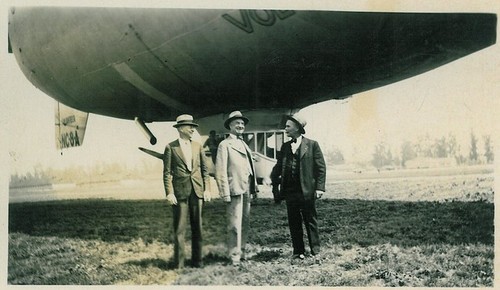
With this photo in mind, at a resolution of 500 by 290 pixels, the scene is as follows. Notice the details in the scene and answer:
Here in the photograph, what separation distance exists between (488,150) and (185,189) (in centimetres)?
316

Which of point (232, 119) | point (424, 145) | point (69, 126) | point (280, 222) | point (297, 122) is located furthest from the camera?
point (69, 126)

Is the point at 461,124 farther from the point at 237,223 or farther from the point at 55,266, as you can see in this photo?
the point at 55,266

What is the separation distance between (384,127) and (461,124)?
2.68 ft

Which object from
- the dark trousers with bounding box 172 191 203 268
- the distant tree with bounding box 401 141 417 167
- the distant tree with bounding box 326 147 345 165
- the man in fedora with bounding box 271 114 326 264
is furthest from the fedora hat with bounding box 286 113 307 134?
the dark trousers with bounding box 172 191 203 268

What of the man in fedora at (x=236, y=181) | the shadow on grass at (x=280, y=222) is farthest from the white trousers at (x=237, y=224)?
the shadow on grass at (x=280, y=222)

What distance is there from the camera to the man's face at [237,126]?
533 centimetres

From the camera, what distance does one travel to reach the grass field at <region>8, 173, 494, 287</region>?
5.33m

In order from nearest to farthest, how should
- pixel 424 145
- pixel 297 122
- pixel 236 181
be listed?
pixel 236 181, pixel 297 122, pixel 424 145

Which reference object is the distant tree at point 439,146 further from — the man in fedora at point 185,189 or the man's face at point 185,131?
the man's face at point 185,131

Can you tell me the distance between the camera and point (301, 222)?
543 centimetres

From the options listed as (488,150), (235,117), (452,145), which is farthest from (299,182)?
(488,150)

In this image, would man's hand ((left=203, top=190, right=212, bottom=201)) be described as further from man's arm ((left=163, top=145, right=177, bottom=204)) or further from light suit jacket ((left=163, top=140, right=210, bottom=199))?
man's arm ((left=163, top=145, right=177, bottom=204))

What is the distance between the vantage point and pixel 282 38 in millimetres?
4766

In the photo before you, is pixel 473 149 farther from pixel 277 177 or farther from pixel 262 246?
pixel 262 246
